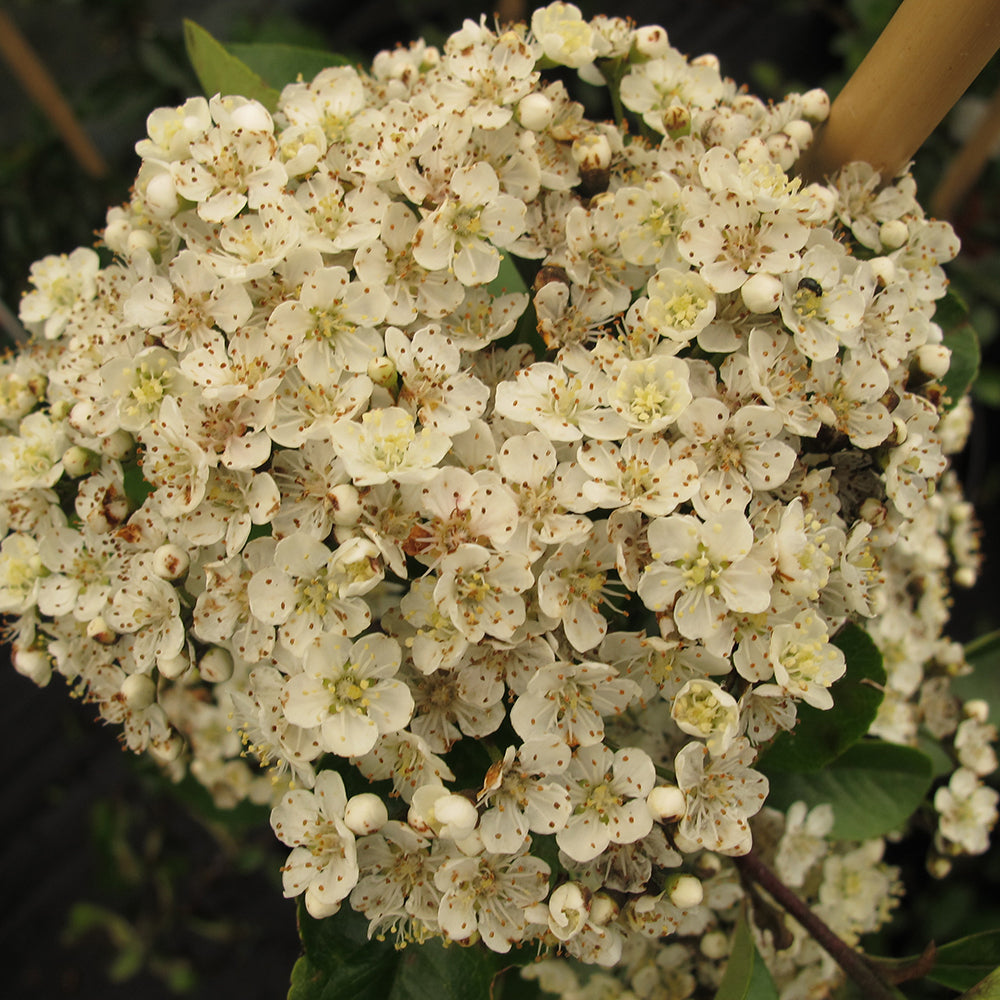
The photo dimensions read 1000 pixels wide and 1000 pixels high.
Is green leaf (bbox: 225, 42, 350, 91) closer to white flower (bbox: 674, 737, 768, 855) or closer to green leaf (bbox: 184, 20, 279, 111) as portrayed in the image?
green leaf (bbox: 184, 20, 279, 111)

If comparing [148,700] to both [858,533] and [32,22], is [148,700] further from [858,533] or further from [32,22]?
[32,22]

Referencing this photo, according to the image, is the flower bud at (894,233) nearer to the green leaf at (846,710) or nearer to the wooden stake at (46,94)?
the green leaf at (846,710)

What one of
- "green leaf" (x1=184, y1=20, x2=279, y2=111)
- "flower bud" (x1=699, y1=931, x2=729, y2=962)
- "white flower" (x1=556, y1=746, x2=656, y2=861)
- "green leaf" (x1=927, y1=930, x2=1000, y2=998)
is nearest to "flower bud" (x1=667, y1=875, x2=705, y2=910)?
"white flower" (x1=556, y1=746, x2=656, y2=861)

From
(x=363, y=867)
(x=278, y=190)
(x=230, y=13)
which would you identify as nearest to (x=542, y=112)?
(x=278, y=190)

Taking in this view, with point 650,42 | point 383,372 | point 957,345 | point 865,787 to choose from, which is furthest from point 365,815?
point 957,345

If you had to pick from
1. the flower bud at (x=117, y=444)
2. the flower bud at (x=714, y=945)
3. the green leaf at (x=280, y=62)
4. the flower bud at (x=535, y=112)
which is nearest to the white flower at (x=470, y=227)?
the flower bud at (x=535, y=112)

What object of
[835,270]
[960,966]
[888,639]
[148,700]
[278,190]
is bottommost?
[148,700]

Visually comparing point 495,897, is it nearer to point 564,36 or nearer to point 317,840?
point 317,840
